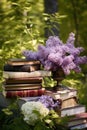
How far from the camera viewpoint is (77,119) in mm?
3309

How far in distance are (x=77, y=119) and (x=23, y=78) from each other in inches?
21.4

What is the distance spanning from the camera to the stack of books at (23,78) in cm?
346

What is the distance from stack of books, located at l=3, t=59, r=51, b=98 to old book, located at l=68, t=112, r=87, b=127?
397 mm

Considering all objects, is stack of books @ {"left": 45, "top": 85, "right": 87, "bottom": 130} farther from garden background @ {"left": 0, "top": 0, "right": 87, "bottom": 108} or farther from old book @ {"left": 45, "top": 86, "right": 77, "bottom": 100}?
garden background @ {"left": 0, "top": 0, "right": 87, "bottom": 108}

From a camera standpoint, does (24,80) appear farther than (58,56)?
Yes

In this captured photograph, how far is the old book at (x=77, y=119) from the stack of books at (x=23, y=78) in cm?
40

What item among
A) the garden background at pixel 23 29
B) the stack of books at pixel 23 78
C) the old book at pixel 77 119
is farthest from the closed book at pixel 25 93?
the garden background at pixel 23 29

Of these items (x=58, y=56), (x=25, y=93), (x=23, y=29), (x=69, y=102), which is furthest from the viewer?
(x=23, y=29)

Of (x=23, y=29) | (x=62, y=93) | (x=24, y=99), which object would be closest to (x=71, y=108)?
(x=62, y=93)

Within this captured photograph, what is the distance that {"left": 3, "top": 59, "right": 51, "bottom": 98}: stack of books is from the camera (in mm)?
3455

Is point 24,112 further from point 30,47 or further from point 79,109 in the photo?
point 30,47

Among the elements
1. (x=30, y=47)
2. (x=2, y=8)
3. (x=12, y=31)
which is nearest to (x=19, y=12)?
(x=12, y=31)

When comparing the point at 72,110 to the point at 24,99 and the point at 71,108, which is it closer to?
the point at 71,108

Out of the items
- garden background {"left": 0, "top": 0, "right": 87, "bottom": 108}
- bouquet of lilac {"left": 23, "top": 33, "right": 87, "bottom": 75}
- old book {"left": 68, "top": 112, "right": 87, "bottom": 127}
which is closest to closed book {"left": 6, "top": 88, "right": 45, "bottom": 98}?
bouquet of lilac {"left": 23, "top": 33, "right": 87, "bottom": 75}
